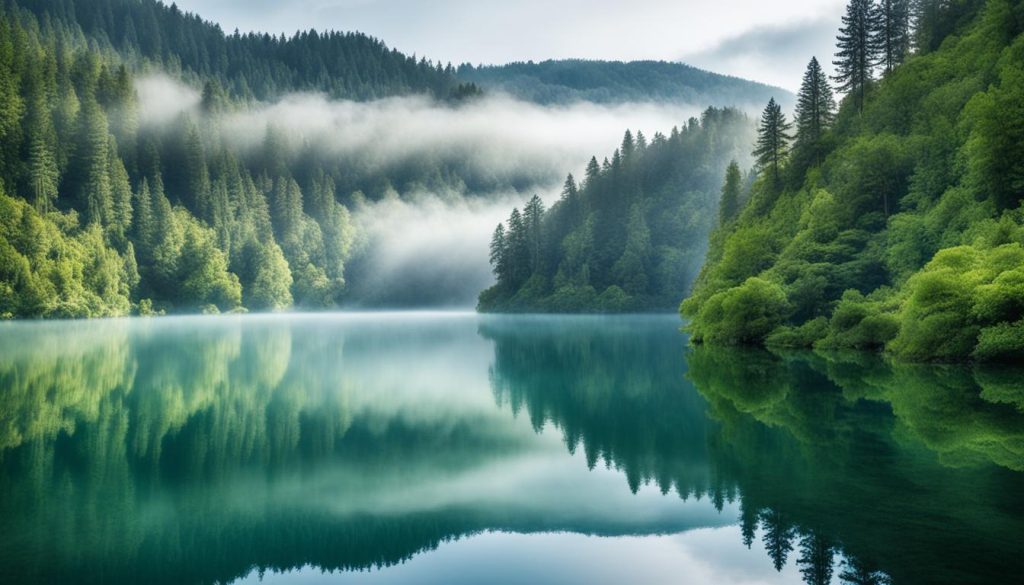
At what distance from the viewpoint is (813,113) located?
3049 inches

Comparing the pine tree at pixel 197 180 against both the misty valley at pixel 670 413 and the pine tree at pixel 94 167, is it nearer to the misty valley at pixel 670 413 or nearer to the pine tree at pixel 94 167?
the pine tree at pixel 94 167

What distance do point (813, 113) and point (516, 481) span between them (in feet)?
231

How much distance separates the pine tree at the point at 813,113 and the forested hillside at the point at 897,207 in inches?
7.8

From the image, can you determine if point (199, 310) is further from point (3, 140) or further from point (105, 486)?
point (105, 486)

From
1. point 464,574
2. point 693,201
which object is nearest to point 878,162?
point 464,574

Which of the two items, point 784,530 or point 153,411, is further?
point 153,411

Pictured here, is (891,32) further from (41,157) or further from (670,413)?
(41,157)

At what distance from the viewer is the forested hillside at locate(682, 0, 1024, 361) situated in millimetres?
38875

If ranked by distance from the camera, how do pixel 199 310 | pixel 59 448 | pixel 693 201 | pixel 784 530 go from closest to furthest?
pixel 784 530, pixel 59 448, pixel 199 310, pixel 693 201

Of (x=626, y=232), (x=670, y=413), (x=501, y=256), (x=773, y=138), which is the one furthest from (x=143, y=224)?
(x=670, y=413)

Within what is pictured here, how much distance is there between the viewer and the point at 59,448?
1959cm

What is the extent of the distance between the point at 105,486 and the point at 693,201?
15253 cm

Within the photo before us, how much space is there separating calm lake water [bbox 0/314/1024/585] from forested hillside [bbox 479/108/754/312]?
4530 inches

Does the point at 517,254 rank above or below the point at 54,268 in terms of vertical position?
above
